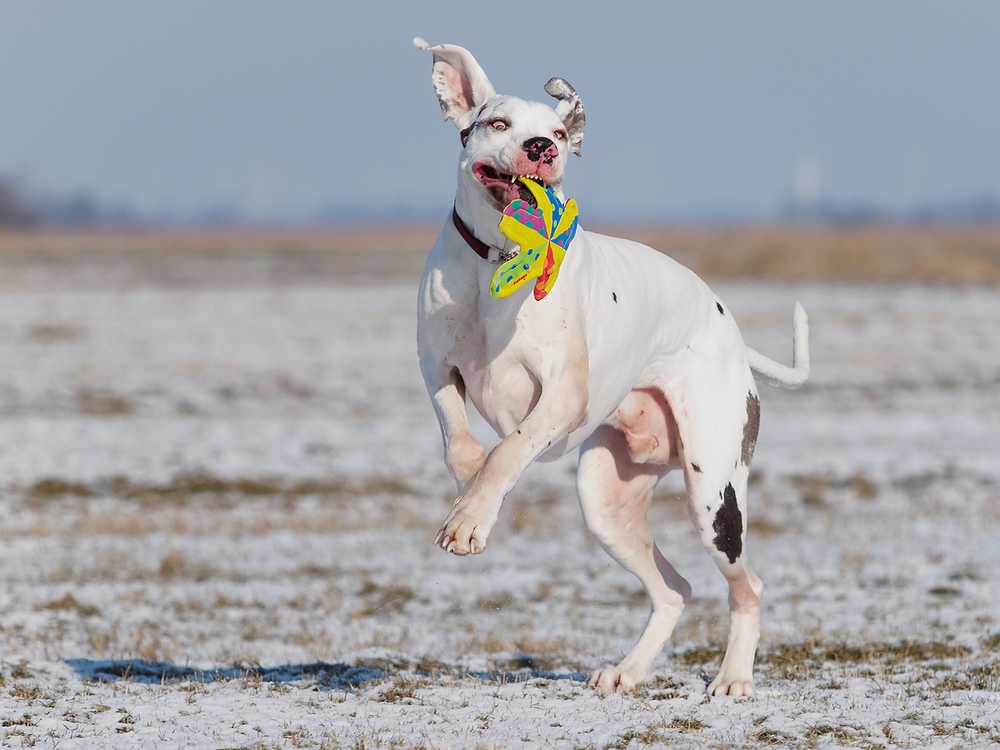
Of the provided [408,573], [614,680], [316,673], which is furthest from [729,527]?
[408,573]

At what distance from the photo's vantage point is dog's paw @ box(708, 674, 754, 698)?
5.43 meters

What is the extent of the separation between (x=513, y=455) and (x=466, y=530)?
403 mm

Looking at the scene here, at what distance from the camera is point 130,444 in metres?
13.8

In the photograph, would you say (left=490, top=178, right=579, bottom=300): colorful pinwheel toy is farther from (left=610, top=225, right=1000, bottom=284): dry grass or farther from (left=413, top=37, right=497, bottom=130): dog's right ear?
(left=610, top=225, right=1000, bottom=284): dry grass

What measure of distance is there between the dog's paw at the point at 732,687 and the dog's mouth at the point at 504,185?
2.28 metres

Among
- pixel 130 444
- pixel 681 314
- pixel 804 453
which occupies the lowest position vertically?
pixel 130 444

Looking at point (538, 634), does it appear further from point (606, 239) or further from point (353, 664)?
point (606, 239)

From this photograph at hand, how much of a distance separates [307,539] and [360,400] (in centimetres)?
688

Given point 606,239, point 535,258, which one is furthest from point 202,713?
point 606,239

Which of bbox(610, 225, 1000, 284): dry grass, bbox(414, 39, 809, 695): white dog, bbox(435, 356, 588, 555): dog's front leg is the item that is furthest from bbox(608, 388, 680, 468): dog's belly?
bbox(610, 225, 1000, 284): dry grass

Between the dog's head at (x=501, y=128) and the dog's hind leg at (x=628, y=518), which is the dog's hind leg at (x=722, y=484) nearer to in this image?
the dog's hind leg at (x=628, y=518)

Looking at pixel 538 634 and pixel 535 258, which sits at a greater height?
pixel 535 258

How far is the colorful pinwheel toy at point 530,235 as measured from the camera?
4527 millimetres

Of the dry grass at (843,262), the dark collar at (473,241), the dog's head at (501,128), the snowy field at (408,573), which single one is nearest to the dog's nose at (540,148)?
the dog's head at (501,128)
